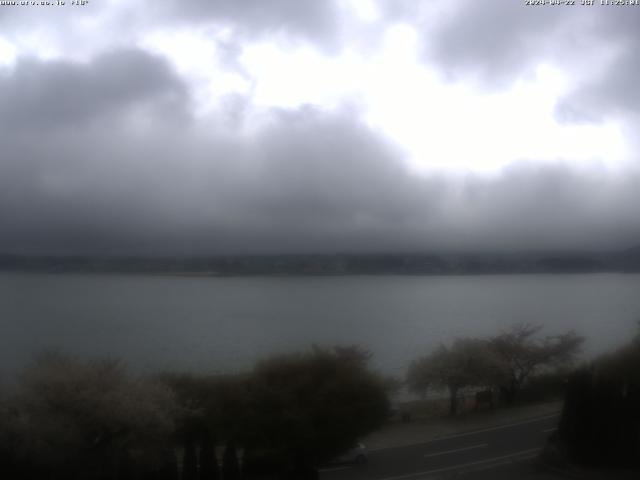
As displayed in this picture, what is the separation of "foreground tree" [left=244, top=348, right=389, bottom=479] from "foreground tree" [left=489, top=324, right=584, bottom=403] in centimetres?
562

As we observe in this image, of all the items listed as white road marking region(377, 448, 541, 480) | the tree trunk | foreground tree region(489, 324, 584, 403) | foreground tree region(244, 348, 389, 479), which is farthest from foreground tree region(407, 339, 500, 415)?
white road marking region(377, 448, 541, 480)

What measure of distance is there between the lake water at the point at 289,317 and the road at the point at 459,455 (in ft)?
11.0

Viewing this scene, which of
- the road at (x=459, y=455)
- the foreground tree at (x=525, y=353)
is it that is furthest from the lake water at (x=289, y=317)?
the road at (x=459, y=455)

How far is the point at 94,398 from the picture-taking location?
481 inches

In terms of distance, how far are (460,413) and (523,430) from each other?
10.4 ft

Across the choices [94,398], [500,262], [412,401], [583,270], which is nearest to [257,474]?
[94,398]

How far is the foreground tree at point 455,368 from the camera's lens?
1883 centimetres

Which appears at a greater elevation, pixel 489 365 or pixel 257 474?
pixel 489 365

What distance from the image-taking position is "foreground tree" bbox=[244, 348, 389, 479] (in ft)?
42.2

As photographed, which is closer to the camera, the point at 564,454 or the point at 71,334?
the point at 564,454

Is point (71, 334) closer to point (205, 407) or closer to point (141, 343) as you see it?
point (141, 343)

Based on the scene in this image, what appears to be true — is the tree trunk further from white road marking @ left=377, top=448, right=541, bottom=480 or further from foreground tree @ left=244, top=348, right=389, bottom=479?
white road marking @ left=377, top=448, right=541, bottom=480

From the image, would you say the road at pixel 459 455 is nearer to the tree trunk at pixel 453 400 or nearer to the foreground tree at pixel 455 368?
the tree trunk at pixel 453 400

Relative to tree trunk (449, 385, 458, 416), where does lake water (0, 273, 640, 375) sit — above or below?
above
